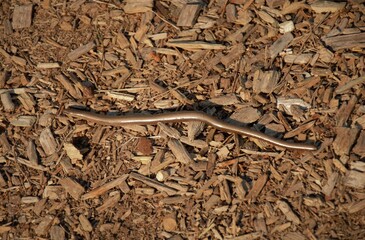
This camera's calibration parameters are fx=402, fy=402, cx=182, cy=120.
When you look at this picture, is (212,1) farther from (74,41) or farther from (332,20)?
(74,41)

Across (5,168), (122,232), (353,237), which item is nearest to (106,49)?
(5,168)

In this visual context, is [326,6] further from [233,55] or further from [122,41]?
[122,41]

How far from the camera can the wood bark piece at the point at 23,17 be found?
→ 5145mm

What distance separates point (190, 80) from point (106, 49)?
113 cm

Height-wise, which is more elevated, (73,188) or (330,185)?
(330,185)

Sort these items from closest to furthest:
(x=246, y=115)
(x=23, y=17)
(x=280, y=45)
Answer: (x=246, y=115)
(x=280, y=45)
(x=23, y=17)

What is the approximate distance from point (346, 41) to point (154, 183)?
260cm

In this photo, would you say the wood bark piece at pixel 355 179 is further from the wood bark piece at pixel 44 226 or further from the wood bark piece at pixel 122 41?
the wood bark piece at pixel 44 226

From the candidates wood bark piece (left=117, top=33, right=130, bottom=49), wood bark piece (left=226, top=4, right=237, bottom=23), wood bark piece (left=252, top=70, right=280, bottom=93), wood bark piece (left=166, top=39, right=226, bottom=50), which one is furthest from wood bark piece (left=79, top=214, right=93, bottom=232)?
wood bark piece (left=226, top=4, right=237, bottom=23)

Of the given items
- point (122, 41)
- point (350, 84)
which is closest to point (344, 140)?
point (350, 84)

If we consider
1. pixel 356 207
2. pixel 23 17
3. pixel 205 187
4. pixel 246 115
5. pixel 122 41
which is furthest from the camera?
pixel 23 17

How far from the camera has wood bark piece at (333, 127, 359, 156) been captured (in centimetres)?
407

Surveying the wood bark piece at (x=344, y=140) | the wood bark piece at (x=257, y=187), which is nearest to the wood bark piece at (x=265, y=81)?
the wood bark piece at (x=344, y=140)

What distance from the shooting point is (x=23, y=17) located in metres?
5.17
